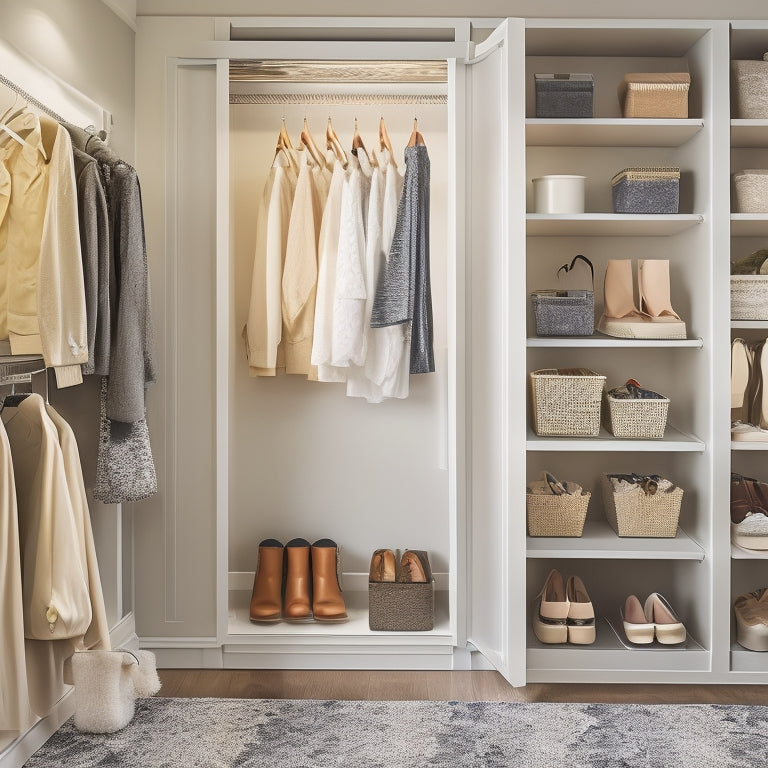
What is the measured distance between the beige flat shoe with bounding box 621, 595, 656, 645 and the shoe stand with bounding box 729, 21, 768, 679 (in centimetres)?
29

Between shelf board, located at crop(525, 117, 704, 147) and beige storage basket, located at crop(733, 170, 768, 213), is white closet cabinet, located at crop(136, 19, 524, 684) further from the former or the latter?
beige storage basket, located at crop(733, 170, 768, 213)

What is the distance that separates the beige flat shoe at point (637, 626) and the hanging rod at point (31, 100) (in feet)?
8.04

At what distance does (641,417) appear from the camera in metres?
2.72

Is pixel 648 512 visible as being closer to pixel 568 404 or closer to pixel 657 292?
pixel 568 404

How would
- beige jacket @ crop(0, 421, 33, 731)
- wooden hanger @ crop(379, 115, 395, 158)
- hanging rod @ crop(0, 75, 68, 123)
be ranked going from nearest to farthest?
beige jacket @ crop(0, 421, 33, 731), hanging rod @ crop(0, 75, 68, 123), wooden hanger @ crop(379, 115, 395, 158)

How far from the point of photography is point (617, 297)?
2.81 meters

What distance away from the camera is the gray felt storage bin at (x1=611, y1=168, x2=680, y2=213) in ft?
8.89

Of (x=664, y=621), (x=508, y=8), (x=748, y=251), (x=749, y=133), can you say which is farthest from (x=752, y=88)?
(x=664, y=621)

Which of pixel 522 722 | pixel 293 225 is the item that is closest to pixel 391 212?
pixel 293 225

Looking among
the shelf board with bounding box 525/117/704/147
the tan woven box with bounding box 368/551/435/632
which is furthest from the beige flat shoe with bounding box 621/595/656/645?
the shelf board with bounding box 525/117/704/147

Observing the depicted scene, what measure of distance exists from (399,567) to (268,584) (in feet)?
1.70

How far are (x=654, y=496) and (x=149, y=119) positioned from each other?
2260mm

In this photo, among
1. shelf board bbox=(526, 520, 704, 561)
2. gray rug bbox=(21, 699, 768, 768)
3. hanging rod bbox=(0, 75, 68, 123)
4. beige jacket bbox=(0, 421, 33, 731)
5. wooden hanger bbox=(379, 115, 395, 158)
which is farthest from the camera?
wooden hanger bbox=(379, 115, 395, 158)

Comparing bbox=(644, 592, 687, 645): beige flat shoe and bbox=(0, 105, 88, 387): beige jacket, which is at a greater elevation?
bbox=(0, 105, 88, 387): beige jacket
